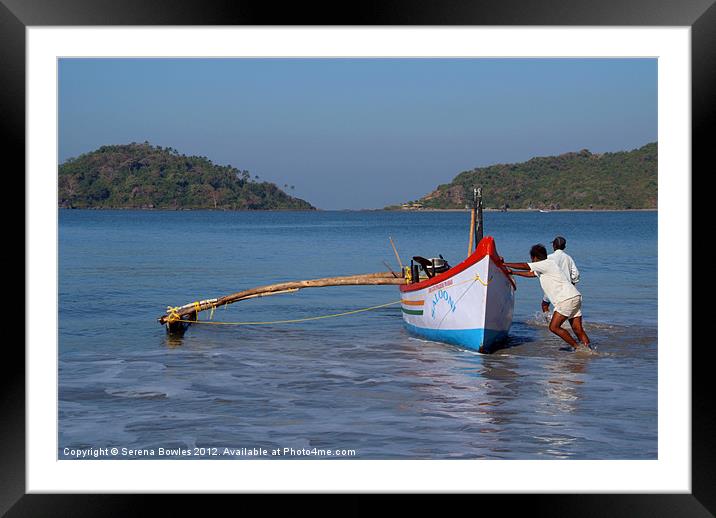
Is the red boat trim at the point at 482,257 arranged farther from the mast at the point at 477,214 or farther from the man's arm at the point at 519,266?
the mast at the point at 477,214

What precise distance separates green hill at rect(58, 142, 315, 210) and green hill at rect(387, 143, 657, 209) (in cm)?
4456

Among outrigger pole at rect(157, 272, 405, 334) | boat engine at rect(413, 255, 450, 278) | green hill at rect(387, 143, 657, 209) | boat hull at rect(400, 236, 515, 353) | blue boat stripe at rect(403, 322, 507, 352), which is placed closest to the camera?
boat hull at rect(400, 236, 515, 353)

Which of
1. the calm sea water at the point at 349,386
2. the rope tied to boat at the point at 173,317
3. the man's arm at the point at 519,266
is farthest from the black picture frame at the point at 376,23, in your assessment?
the rope tied to boat at the point at 173,317

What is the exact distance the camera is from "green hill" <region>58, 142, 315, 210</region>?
136 metres

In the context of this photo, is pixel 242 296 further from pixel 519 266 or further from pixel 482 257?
pixel 519 266

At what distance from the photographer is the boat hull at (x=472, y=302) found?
44.0 ft

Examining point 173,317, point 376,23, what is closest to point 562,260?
point 376,23

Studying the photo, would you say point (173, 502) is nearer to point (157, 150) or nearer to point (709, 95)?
point (709, 95)

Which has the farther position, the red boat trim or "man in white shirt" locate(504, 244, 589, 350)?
the red boat trim

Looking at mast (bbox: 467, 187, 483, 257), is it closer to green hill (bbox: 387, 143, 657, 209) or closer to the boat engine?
the boat engine

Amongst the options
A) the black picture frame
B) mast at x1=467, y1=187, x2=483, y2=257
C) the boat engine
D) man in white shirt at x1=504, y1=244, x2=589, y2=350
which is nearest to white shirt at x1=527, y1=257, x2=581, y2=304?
man in white shirt at x1=504, y1=244, x2=589, y2=350

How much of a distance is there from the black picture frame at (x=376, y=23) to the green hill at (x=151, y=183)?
13099cm

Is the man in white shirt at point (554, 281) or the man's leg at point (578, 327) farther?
the man's leg at point (578, 327)

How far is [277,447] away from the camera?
8938 mm
